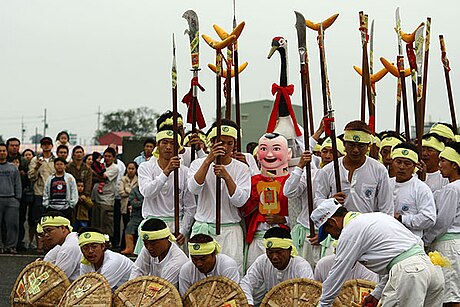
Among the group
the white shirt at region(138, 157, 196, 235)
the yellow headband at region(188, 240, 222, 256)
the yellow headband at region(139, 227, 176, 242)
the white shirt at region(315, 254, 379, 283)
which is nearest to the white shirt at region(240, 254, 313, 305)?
the white shirt at region(315, 254, 379, 283)

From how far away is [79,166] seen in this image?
12352mm

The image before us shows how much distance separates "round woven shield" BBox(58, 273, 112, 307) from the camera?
681 centimetres

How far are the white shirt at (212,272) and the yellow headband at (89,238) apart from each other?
0.85 meters

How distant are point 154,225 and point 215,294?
2.74 ft

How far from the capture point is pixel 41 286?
7312mm

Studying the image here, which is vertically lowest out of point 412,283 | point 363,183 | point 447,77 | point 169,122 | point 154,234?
point 412,283

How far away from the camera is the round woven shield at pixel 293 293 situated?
6.61 m

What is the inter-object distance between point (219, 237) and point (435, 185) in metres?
2.14

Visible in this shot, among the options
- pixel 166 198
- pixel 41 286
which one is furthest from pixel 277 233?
pixel 41 286

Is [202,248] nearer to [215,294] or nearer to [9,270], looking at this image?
[215,294]

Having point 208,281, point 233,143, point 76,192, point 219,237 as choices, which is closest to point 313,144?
point 233,143

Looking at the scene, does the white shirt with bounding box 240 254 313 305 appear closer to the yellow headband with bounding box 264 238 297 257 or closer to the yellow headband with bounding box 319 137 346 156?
the yellow headband with bounding box 264 238 297 257

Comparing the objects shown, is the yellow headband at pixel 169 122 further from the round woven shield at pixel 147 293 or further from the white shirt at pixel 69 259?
the round woven shield at pixel 147 293

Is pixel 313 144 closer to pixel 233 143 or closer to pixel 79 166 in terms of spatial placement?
pixel 233 143
